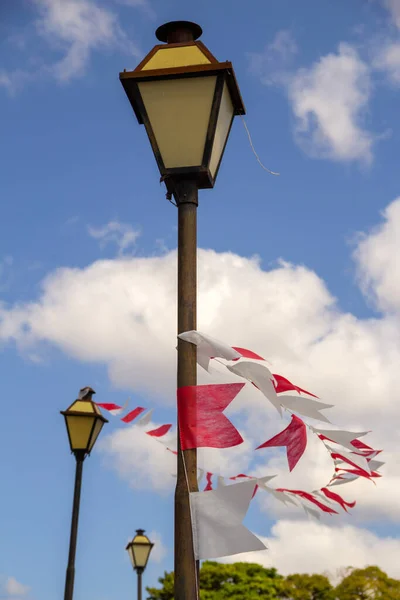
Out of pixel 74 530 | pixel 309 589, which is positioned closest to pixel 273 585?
pixel 309 589

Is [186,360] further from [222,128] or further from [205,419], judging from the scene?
[222,128]

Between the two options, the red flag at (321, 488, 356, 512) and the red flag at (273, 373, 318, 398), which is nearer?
the red flag at (273, 373, 318, 398)

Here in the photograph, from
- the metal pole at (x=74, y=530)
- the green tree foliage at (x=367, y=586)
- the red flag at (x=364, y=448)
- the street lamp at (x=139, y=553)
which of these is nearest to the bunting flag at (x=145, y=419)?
the red flag at (x=364, y=448)

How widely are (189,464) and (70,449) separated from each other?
6567 mm

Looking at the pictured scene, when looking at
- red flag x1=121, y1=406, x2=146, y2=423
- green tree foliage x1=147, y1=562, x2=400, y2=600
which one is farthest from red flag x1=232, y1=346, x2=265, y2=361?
green tree foliage x1=147, y1=562, x2=400, y2=600

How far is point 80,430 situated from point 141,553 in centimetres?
836

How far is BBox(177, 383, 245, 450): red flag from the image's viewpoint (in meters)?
3.63

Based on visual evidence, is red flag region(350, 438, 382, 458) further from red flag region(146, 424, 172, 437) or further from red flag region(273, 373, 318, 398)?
red flag region(146, 424, 172, 437)

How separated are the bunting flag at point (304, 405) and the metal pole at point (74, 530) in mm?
6223

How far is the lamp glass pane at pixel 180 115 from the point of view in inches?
154

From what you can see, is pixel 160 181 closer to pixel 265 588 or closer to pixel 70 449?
pixel 70 449

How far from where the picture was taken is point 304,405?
157 inches

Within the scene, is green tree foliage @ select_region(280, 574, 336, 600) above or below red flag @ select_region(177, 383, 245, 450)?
above

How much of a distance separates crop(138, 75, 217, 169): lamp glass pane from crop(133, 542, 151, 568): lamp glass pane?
14377mm
